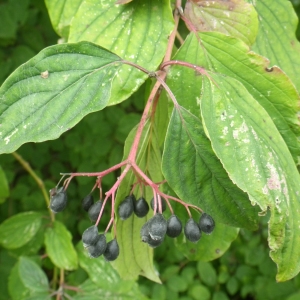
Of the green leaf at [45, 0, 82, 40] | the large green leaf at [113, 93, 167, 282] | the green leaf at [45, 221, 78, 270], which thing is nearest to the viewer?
the large green leaf at [113, 93, 167, 282]

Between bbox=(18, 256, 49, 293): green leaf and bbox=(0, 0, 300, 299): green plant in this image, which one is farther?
bbox=(18, 256, 49, 293): green leaf

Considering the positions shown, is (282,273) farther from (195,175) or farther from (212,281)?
(212,281)

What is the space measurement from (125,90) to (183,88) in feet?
0.50

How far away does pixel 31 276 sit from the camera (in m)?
1.79

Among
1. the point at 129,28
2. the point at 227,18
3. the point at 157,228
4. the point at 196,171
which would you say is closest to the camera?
the point at 157,228

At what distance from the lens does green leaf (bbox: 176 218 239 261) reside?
129 centimetres

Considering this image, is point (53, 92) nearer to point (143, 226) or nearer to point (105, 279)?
point (143, 226)

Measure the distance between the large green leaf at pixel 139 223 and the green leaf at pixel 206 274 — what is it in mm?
1177

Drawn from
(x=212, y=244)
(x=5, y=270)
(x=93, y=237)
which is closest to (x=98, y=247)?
(x=93, y=237)

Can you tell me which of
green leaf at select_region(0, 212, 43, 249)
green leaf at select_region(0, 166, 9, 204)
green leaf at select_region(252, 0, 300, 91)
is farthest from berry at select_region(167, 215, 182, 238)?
green leaf at select_region(0, 212, 43, 249)

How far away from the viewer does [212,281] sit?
7.64 ft

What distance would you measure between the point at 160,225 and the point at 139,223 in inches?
11.9

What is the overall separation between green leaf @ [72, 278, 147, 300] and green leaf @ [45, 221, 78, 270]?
186 mm

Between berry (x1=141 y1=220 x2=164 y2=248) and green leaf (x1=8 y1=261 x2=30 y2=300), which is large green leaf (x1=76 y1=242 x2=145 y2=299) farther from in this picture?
berry (x1=141 y1=220 x2=164 y2=248)
